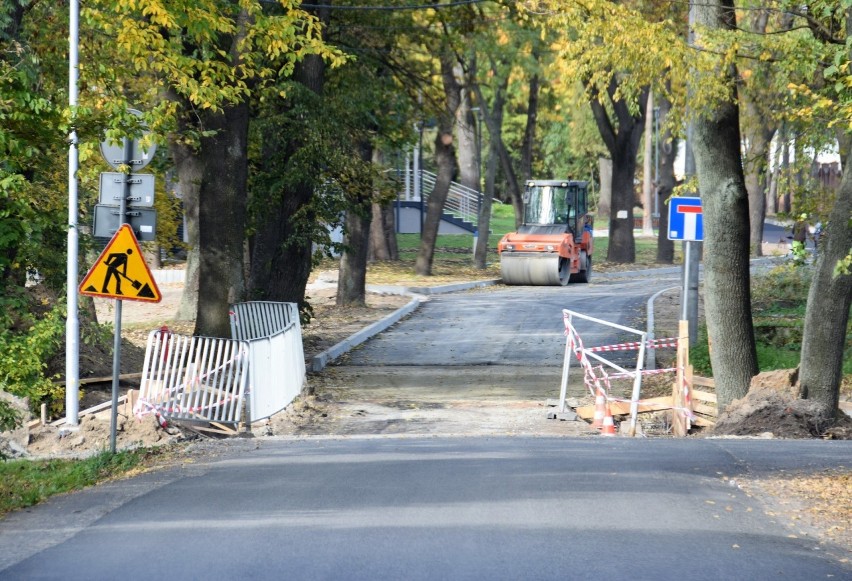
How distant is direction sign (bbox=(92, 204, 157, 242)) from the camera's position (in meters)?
14.9

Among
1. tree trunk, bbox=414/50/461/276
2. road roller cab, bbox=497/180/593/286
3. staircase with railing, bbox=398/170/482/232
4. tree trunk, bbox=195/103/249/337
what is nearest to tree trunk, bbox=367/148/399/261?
tree trunk, bbox=414/50/461/276

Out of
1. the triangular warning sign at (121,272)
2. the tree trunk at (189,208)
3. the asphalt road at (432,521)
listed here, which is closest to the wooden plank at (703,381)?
the asphalt road at (432,521)

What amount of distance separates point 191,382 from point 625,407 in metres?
6.31

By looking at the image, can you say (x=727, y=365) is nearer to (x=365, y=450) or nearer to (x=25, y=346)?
(x=365, y=450)

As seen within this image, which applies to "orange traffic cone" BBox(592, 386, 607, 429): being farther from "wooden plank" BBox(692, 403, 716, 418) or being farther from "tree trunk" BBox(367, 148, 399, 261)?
"tree trunk" BBox(367, 148, 399, 261)

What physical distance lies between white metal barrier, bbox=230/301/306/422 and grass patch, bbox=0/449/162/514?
10.6 ft

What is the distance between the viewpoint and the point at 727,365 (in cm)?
1695

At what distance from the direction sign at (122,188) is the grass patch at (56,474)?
3262 mm

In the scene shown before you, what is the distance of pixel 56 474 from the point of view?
1180 centimetres

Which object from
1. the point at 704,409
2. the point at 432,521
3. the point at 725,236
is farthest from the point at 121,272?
the point at 704,409

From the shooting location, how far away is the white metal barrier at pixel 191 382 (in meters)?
15.0

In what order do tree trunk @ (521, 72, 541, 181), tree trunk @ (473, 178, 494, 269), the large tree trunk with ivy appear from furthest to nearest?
tree trunk @ (521, 72, 541, 181), the large tree trunk with ivy, tree trunk @ (473, 178, 494, 269)

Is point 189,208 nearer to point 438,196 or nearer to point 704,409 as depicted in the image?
point 704,409

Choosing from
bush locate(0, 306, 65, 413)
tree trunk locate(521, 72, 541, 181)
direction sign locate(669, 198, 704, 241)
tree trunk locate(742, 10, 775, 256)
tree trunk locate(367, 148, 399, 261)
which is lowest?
bush locate(0, 306, 65, 413)
